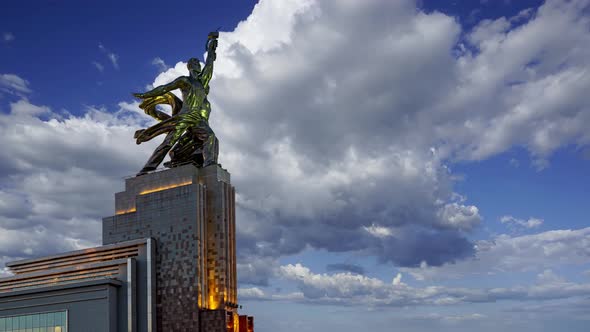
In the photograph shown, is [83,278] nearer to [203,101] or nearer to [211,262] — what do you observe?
[211,262]

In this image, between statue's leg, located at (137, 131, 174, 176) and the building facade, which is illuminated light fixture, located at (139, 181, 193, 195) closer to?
the building facade

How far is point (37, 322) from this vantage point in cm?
6944

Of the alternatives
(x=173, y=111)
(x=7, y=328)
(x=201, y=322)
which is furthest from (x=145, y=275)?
(x=173, y=111)

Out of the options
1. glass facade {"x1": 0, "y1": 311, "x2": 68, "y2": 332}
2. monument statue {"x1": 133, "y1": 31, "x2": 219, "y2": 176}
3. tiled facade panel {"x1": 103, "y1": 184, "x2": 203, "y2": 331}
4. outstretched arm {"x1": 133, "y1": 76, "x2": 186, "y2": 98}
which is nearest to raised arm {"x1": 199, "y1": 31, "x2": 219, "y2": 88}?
monument statue {"x1": 133, "y1": 31, "x2": 219, "y2": 176}

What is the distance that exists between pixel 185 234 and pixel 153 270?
198 inches

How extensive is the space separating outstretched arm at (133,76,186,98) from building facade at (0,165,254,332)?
10233 millimetres

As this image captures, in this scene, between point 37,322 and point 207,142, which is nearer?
point 37,322

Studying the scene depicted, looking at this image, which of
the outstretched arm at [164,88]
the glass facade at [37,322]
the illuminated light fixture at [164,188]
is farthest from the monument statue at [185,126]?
the glass facade at [37,322]

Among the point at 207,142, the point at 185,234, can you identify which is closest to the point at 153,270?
the point at 185,234

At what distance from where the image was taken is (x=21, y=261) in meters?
77.2

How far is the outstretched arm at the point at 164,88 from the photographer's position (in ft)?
259

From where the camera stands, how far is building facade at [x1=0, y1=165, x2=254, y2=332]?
67.8 meters

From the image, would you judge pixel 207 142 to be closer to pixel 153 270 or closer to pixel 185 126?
pixel 185 126

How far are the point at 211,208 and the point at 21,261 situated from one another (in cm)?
2371
